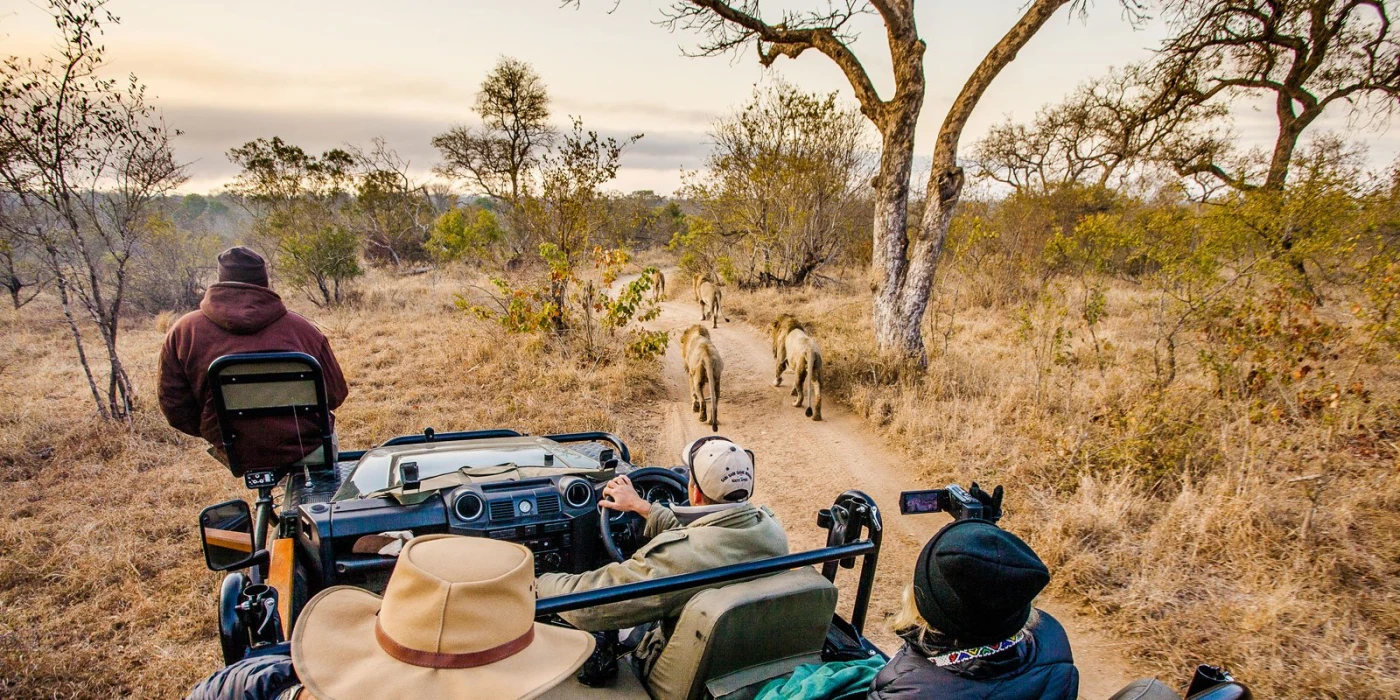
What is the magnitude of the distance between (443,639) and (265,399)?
8.24 ft

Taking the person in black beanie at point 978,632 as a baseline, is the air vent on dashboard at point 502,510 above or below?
below

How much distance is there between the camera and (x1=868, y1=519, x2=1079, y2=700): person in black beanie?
143 centimetres

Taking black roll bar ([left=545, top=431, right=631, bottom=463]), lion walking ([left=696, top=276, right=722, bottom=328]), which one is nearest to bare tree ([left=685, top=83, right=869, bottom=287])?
Answer: lion walking ([left=696, top=276, right=722, bottom=328])

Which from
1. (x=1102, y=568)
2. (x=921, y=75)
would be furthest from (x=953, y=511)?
(x=921, y=75)

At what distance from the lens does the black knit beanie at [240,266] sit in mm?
3490

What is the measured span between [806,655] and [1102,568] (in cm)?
302

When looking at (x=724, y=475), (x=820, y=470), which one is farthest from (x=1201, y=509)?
(x=724, y=475)

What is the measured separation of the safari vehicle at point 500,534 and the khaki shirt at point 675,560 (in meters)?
0.12

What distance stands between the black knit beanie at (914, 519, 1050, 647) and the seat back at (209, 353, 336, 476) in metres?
2.82

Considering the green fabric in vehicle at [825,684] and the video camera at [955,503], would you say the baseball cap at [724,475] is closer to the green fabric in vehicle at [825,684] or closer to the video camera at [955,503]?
the video camera at [955,503]

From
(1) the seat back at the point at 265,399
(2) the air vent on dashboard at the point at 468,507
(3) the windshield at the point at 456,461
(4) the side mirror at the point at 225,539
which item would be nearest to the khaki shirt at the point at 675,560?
(2) the air vent on dashboard at the point at 468,507

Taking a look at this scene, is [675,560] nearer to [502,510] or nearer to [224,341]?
[502,510]

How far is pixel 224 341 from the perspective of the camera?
3436mm

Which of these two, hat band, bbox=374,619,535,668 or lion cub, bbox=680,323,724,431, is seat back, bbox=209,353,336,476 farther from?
lion cub, bbox=680,323,724,431
